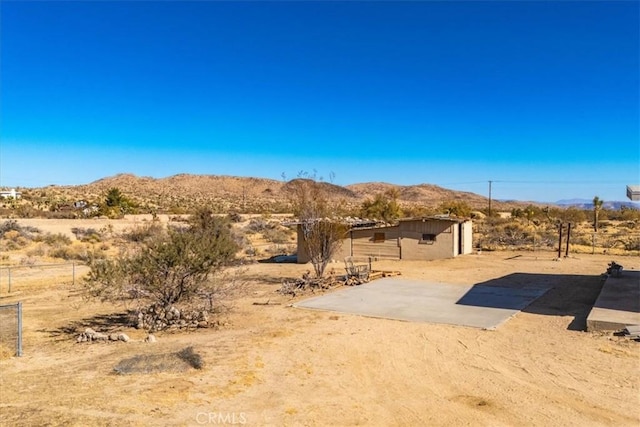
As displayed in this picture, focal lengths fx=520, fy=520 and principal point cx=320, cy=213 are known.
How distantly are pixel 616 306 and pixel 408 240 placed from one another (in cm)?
1641

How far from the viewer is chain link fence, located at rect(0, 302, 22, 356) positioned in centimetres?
1069

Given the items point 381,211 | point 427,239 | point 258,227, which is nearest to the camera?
point 427,239

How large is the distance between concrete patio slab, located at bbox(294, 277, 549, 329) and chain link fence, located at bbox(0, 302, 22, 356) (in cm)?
768

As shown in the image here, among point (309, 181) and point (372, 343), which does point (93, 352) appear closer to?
point (372, 343)

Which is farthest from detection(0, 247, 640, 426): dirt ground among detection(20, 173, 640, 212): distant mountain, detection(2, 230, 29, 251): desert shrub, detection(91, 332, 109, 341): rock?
detection(20, 173, 640, 212): distant mountain

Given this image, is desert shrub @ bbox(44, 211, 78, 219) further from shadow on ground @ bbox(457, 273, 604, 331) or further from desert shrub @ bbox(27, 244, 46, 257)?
shadow on ground @ bbox(457, 273, 604, 331)

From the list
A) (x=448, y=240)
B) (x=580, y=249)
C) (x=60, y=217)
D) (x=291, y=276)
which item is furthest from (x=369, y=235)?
(x=60, y=217)

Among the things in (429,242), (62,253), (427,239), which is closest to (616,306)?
(429,242)

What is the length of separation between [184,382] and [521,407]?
5.31 metres

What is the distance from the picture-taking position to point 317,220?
76.0 ft

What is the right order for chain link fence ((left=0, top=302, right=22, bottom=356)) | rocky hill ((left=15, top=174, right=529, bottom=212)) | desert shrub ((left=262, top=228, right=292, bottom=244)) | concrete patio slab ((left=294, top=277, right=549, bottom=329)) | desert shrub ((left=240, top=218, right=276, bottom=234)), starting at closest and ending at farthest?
chain link fence ((left=0, top=302, right=22, bottom=356))
concrete patio slab ((left=294, top=277, right=549, bottom=329))
desert shrub ((left=262, top=228, right=292, bottom=244))
desert shrub ((left=240, top=218, right=276, bottom=234))
rocky hill ((left=15, top=174, right=529, bottom=212))

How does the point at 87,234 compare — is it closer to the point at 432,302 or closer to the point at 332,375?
the point at 432,302

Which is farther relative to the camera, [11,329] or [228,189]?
[228,189]

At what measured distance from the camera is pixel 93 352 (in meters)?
10.9
